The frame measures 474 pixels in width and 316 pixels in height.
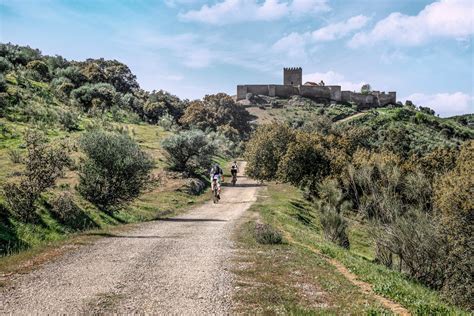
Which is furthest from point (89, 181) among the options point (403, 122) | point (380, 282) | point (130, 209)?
point (403, 122)

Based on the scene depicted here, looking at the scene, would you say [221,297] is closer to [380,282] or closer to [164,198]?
[380,282]

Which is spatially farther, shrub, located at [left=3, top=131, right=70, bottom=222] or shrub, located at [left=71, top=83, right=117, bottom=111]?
shrub, located at [left=71, top=83, right=117, bottom=111]

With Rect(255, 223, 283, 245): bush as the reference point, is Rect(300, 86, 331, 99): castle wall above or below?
above

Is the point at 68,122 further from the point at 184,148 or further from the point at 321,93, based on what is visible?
the point at 321,93

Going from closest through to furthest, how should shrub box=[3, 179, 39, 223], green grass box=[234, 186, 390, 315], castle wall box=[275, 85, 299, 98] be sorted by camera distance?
1. green grass box=[234, 186, 390, 315]
2. shrub box=[3, 179, 39, 223]
3. castle wall box=[275, 85, 299, 98]

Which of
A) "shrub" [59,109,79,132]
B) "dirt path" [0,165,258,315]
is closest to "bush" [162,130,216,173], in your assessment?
"shrub" [59,109,79,132]

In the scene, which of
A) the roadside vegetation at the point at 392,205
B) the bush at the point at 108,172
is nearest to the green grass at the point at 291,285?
the roadside vegetation at the point at 392,205

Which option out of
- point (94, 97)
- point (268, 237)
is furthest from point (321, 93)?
point (268, 237)

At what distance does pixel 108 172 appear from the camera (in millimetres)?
21141

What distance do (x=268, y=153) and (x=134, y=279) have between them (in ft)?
125

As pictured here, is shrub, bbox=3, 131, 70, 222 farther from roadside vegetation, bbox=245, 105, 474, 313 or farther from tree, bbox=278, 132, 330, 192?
tree, bbox=278, 132, 330, 192

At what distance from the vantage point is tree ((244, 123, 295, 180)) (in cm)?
4631

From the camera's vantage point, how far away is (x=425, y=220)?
19203mm

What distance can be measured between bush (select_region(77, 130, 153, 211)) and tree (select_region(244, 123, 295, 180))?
25.5 m
